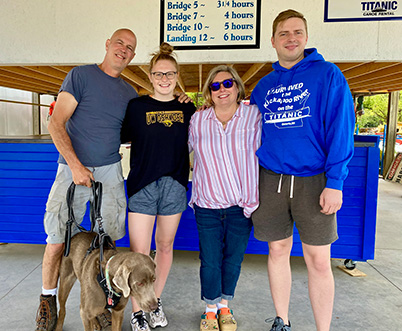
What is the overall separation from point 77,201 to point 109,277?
0.62 metres

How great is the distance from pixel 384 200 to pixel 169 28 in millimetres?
5623

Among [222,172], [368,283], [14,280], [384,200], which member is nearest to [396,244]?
[368,283]

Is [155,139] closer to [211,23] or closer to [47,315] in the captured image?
[47,315]

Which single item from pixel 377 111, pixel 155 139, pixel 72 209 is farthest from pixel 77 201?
pixel 377 111

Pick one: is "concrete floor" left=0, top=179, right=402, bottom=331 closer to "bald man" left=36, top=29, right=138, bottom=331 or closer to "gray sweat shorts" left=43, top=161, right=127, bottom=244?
"bald man" left=36, top=29, right=138, bottom=331

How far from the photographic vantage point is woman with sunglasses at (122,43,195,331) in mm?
1902

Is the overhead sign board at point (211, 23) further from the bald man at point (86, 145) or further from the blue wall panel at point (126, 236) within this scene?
the blue wall panel at point (126, 236)

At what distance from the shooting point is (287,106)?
5.60 ft

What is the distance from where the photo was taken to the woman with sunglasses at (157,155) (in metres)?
1.90

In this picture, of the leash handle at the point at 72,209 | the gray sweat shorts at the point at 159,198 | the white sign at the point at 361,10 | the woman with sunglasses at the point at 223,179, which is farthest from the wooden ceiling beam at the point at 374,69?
the leash handle at the point at 72,209

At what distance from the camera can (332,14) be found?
2.96 metres

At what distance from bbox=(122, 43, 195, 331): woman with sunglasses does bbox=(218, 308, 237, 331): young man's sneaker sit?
0.50 m

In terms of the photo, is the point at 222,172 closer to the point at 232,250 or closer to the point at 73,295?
the point at 232,250

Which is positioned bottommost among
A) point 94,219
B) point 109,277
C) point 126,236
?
point 126,236
